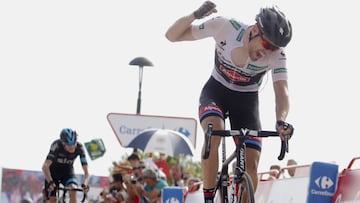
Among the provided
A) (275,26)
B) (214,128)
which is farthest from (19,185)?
(275,26)

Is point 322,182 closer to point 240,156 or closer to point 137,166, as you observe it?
point 240,156

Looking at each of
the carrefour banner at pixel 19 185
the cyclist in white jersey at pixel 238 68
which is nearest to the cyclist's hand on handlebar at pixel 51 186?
the cyclist in white jersey at pixel 238 68

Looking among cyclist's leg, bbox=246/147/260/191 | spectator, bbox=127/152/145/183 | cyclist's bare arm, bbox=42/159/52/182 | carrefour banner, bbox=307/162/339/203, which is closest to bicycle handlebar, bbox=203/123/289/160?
cyclist's leg, bbox=246/147/260/191

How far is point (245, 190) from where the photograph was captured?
991 centimetres

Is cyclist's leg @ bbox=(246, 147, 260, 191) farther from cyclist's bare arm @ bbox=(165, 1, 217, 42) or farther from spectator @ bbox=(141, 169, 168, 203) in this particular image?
spectator @ bbox=(141, 169, 168, 203)

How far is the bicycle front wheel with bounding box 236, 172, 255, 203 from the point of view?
9727mm

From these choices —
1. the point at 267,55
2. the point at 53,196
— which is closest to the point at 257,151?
the point at 267,55

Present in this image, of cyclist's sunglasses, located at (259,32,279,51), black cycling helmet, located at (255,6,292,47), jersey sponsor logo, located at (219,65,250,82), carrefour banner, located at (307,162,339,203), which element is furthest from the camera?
carrefour banner, located at (307,162,339,203)

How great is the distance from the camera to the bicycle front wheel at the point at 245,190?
9.73 m

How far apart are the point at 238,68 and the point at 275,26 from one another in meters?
0.73

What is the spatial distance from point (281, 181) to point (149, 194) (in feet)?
10.1

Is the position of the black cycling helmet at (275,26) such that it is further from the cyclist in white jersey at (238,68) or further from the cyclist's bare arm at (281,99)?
the cyclist's bare arm at (281,99)

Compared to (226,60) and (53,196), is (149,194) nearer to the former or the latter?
(53,196)

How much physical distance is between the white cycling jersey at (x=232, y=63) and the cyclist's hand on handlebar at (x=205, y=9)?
299 mm
